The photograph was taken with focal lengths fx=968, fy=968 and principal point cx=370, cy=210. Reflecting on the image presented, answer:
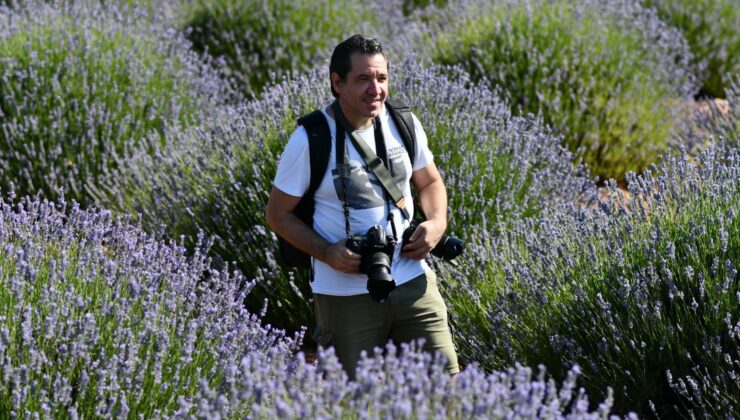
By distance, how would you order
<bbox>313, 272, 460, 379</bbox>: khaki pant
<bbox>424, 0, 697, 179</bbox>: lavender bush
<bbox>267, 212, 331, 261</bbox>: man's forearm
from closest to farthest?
<bbox>267, 212, 331, 261</bbox>: man's forearm
<bbox>313, 272, 460, 379</bbox>: khaki pant
<bbox>424, 0, 697, 179</bbox>: lavender bush

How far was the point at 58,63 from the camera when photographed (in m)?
5.82

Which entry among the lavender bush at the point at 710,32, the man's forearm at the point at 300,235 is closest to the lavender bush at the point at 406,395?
the man's forearm at the point at 300,235

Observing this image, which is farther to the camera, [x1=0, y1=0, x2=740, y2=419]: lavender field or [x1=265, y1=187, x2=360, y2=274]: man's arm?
[x1=265, y1=187, x2=360, y2=274]: man's arm

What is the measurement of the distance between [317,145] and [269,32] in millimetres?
4947

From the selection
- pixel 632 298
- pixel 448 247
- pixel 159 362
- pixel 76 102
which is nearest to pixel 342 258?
pixel 448 247

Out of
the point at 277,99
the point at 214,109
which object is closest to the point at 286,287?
the point at 277,99

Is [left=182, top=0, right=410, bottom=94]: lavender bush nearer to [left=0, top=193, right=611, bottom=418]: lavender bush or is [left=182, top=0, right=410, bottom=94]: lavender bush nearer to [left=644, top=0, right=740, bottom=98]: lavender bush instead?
[left=644, top=0, right=740, bottom=98]: lavender bush

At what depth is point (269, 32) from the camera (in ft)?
25.3

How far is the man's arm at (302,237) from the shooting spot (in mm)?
2904

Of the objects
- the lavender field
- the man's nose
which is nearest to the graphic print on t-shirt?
the man's nose

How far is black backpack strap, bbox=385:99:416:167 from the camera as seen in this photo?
315 cm

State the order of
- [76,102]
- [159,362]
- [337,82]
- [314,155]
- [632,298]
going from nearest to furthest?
[159,362], [314,155], [337,82], [632,298], [76,102]

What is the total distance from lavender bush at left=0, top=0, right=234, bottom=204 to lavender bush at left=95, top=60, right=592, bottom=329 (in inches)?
20.7

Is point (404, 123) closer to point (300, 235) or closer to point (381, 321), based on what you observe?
point (300, 235)
